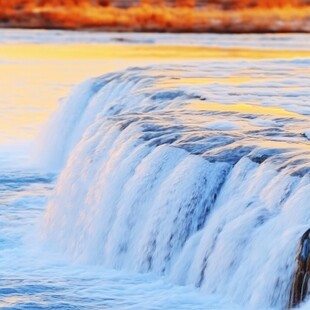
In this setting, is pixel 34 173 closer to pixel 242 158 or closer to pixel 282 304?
pixel 242 158

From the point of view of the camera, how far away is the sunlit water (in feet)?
33.2

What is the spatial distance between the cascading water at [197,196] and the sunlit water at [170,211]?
0.04 ft

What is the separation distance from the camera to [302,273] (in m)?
9.15

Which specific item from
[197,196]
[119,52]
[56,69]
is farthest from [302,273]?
[119,52]

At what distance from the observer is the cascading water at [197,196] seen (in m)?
9.92

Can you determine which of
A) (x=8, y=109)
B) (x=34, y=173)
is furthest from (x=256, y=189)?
(x=8, y=109)

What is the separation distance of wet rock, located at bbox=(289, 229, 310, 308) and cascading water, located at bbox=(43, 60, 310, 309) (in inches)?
4.4

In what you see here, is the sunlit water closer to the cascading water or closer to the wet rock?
the cascading water

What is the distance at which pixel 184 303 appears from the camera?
34.0 feet

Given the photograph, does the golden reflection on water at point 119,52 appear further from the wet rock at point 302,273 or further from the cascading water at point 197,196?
the wet rock at point 302,273

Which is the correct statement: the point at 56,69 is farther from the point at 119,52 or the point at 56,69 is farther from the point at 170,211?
the point at 170,211

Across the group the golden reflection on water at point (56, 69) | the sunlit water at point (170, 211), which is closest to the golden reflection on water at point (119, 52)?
the golden reflection on water at point (56, 69)

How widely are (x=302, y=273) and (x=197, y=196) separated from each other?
7.40 ft

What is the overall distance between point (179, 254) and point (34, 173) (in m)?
7.97
